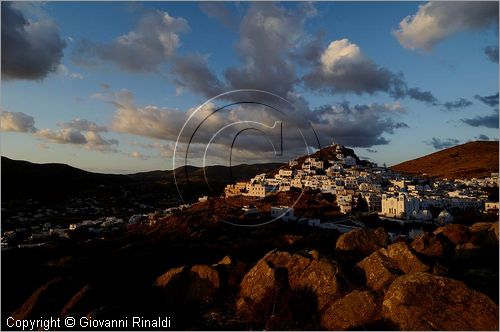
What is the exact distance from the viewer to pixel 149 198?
473ft

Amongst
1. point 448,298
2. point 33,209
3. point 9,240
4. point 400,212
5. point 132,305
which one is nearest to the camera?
point 448,298

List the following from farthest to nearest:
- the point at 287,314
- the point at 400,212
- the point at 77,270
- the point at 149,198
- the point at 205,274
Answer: the point at 149,198 < the point at 400,212 < the point at 77,270 < the point at 205,274 < the point at 287,314

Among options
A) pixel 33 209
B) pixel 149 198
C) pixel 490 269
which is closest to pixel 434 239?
pixel 490 269

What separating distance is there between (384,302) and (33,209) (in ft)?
411

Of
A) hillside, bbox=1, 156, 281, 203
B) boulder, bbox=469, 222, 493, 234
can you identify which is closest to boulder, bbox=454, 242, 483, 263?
boulder, bbox=469, 222, 493, 234

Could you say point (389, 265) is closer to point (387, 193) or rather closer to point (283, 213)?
point (283, 213)

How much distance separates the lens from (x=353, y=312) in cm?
1387

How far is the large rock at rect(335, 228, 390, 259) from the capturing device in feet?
73.6

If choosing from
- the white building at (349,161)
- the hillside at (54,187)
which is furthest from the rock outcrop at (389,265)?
the white building at (349,161)

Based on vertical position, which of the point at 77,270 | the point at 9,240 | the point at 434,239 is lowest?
the point at 9,240

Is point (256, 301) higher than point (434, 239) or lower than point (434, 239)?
lower

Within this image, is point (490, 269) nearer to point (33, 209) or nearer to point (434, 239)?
point (434, 239)

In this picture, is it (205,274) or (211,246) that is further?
(211,246)

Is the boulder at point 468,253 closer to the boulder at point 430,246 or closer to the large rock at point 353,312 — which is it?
the boulder at point 430,246
